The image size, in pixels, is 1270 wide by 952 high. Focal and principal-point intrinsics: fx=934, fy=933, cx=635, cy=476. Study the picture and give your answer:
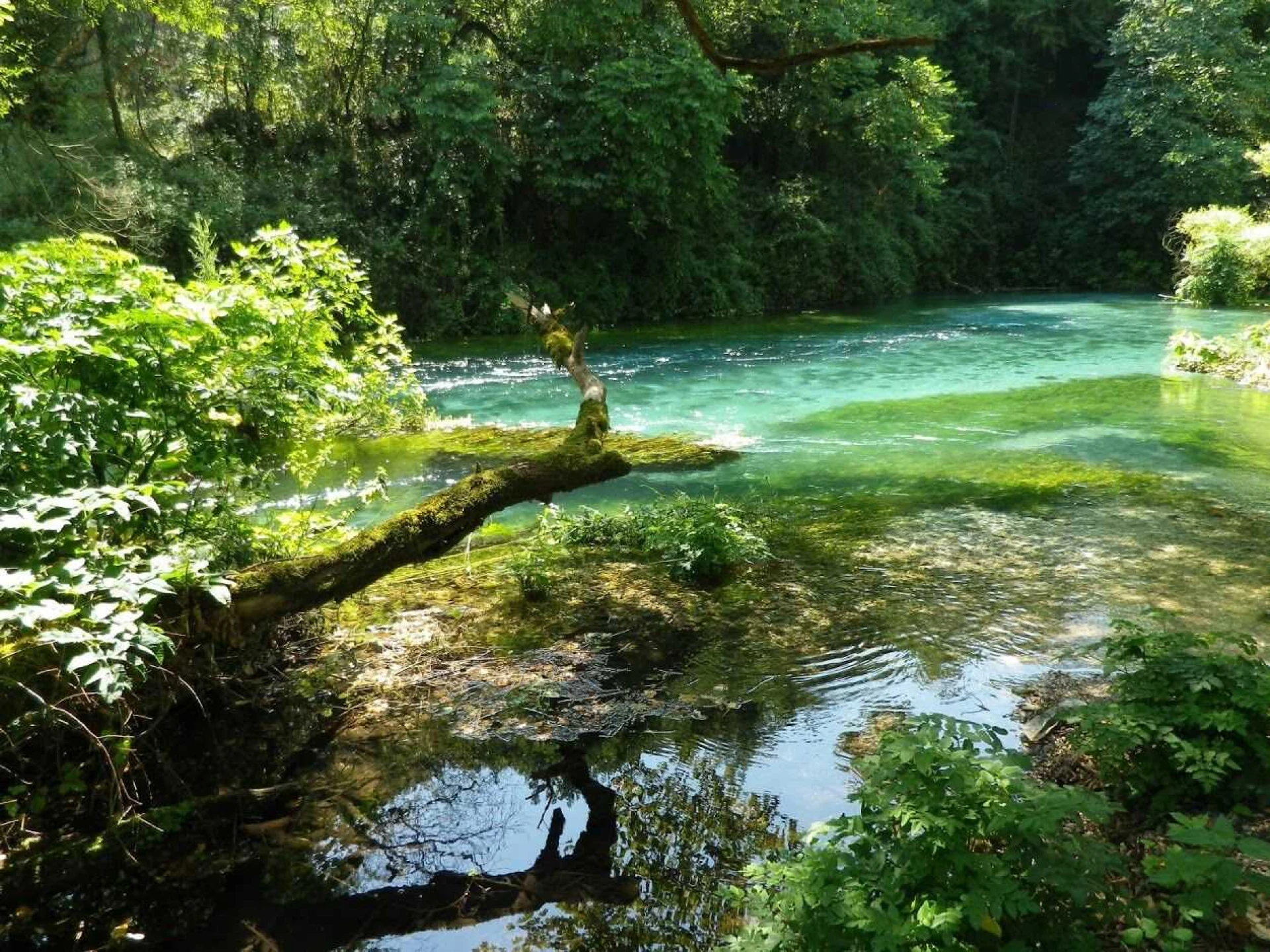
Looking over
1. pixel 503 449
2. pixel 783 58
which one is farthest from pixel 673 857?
pixel 503 449

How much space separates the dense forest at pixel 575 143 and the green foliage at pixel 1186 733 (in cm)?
1375

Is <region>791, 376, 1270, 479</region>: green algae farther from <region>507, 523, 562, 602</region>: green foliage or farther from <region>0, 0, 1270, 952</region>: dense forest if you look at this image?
<region>507, 523, 562, 602</region>: green foliage

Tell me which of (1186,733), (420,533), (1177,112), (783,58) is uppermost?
(1177,112)

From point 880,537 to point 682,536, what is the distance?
177 centimetres

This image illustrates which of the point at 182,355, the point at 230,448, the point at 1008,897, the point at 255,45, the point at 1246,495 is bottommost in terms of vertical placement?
the point at 1246,495

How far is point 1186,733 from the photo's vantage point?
338cm

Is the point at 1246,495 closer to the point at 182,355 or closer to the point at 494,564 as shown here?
the point at 494,564

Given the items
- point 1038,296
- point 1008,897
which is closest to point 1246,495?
point 1008,897

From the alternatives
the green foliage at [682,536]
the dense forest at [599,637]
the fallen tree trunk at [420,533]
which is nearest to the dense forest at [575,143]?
the dense forest at [599,637]

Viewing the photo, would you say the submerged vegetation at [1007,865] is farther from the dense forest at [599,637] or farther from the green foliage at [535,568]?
the green foliage at [535,568]

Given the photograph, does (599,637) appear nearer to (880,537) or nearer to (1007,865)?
(880,537)

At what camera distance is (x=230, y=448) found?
4.11 metres

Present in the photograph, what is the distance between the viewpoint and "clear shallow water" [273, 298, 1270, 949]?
3.71 m

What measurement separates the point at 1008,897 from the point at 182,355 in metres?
3.46
